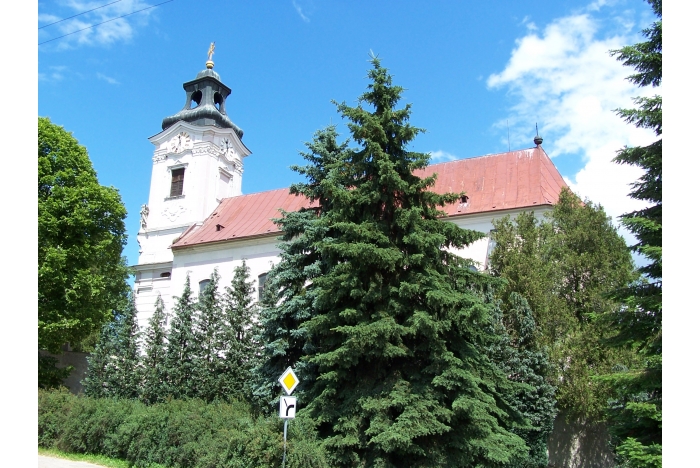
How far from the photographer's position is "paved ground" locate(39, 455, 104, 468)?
554 inches

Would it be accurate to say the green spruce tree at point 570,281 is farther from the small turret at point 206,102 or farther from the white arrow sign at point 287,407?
the small turret at point 206,102

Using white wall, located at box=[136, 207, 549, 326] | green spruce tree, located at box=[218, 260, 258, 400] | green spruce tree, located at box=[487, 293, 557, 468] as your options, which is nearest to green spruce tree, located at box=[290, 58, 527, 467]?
green spruce tree, located at box=[487, 293, 557, 468]

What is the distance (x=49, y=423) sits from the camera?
17.0 meters

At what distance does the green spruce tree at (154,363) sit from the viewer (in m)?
21.2

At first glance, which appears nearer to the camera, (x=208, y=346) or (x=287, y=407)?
(x=287, y=407)

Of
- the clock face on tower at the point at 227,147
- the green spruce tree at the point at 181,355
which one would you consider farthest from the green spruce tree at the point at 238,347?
the clock face on tower at the point at 227,147

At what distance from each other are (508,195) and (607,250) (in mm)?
6536

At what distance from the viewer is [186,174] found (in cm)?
3422

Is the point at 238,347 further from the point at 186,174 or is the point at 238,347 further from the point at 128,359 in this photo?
the point at 186,174

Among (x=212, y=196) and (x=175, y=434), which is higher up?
(x=212, y=196)

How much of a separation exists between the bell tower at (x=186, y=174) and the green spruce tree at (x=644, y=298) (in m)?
27.1

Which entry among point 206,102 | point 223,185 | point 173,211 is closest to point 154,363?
point 173,211

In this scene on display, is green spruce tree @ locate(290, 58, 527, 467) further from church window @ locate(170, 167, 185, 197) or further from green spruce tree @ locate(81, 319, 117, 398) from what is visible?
church window @ locate(170, 167, 185, 197)

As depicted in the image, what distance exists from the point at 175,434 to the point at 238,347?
244 inches
